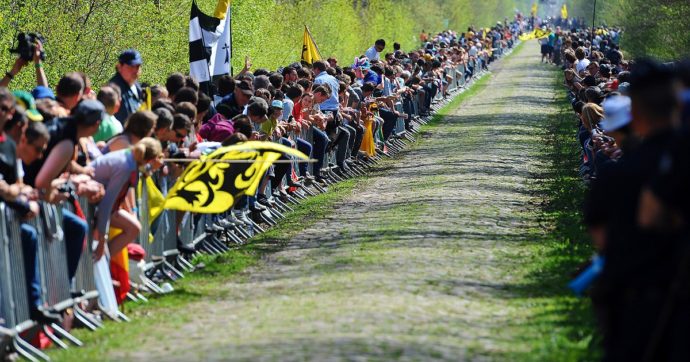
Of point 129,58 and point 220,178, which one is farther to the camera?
point 220,178

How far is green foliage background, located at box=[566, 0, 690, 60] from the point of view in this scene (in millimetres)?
Result: 43781

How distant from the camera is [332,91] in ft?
85.7

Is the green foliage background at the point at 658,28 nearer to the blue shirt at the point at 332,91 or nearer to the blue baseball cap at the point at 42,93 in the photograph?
the blue shirt at the point at 332,91

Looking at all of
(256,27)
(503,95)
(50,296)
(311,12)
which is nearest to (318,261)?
(50,296)

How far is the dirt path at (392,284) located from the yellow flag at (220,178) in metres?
0.87

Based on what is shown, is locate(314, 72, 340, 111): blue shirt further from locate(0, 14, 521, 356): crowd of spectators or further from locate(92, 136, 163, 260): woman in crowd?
locate(92, 136, 163, 260): woman in crowd

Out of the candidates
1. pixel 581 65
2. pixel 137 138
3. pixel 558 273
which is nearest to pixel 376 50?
pixel 581 65

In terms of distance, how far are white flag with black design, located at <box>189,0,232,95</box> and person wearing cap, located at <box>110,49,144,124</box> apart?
17.3ft

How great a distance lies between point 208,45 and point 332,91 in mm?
3966

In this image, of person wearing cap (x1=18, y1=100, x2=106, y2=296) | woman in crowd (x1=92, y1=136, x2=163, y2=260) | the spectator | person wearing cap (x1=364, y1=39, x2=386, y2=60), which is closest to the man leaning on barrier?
person wearing cap (x1=18, y1=100, x2=106, y2=296)

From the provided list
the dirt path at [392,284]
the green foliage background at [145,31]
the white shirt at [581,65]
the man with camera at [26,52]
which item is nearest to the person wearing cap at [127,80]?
the man with camera at [26,52]

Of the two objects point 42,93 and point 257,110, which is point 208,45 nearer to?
point 257,110

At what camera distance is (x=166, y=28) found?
3058 centimetres

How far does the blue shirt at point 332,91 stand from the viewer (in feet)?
84.6
